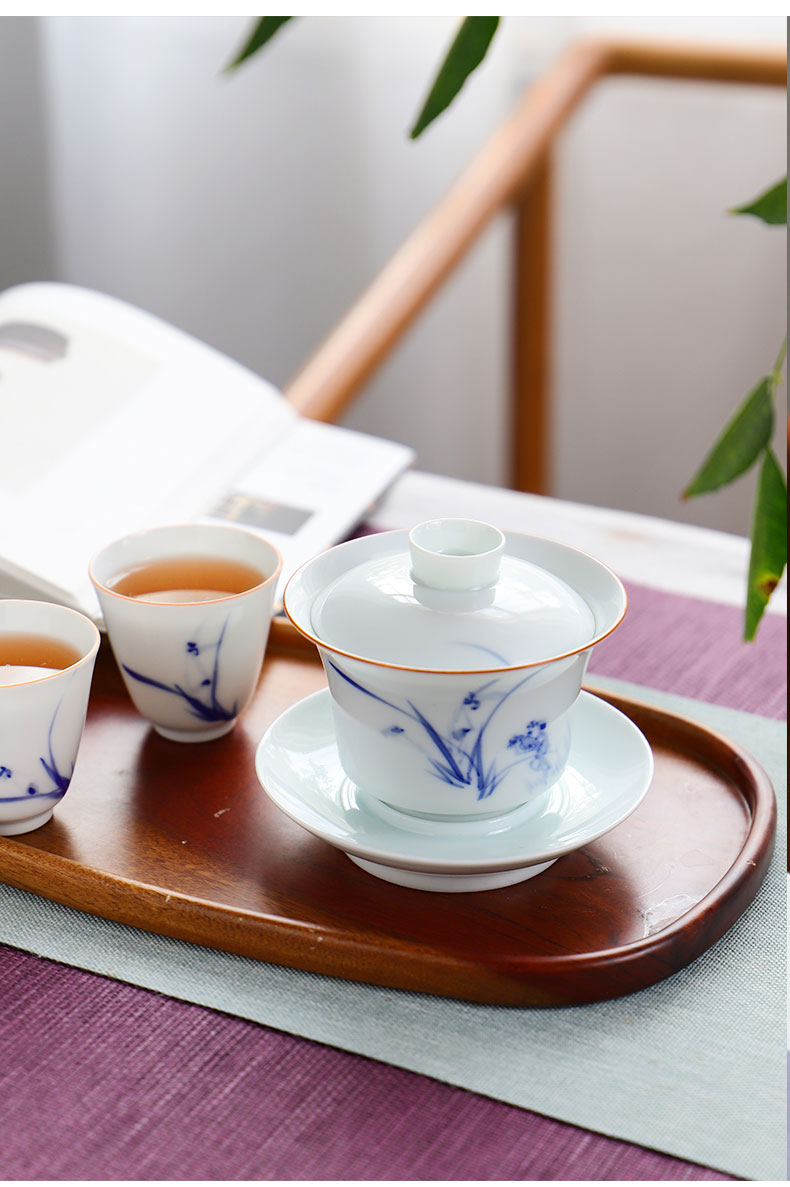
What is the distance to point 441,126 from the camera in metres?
1.63

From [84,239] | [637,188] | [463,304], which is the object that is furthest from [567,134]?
[84,239]

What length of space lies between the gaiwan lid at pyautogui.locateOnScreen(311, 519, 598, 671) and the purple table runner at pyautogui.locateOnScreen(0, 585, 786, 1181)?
0.45 feet

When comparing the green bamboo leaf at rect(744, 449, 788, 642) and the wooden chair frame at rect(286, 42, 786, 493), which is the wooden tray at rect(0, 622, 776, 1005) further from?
the wooden chair frame at rect(286, 42, 786, 493)

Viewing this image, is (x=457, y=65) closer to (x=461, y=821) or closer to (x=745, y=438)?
(x=745, y=438)

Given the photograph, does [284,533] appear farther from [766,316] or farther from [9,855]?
[766,316]

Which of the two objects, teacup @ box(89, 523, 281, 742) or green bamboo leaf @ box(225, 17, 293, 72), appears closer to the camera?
green bamboo leaf @ box(225, 17, 293, 72)

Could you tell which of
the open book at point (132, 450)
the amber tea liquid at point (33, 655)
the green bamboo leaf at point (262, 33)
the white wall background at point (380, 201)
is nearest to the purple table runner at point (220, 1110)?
the amber tea liquid at point (33, 655)

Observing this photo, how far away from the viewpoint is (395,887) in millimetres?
472

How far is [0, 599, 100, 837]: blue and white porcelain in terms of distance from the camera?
0.47 metres

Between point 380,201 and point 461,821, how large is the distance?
52.0 inches

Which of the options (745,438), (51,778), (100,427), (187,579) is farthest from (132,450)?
(745,438)

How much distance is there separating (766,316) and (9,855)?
4.42 ft

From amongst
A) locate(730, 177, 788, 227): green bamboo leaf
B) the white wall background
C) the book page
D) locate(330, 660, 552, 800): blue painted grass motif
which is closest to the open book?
the book page

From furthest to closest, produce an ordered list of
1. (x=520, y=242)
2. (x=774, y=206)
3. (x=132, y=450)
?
(x=520, y=242) < (x=132, y=450) < (x=774, y=206)
